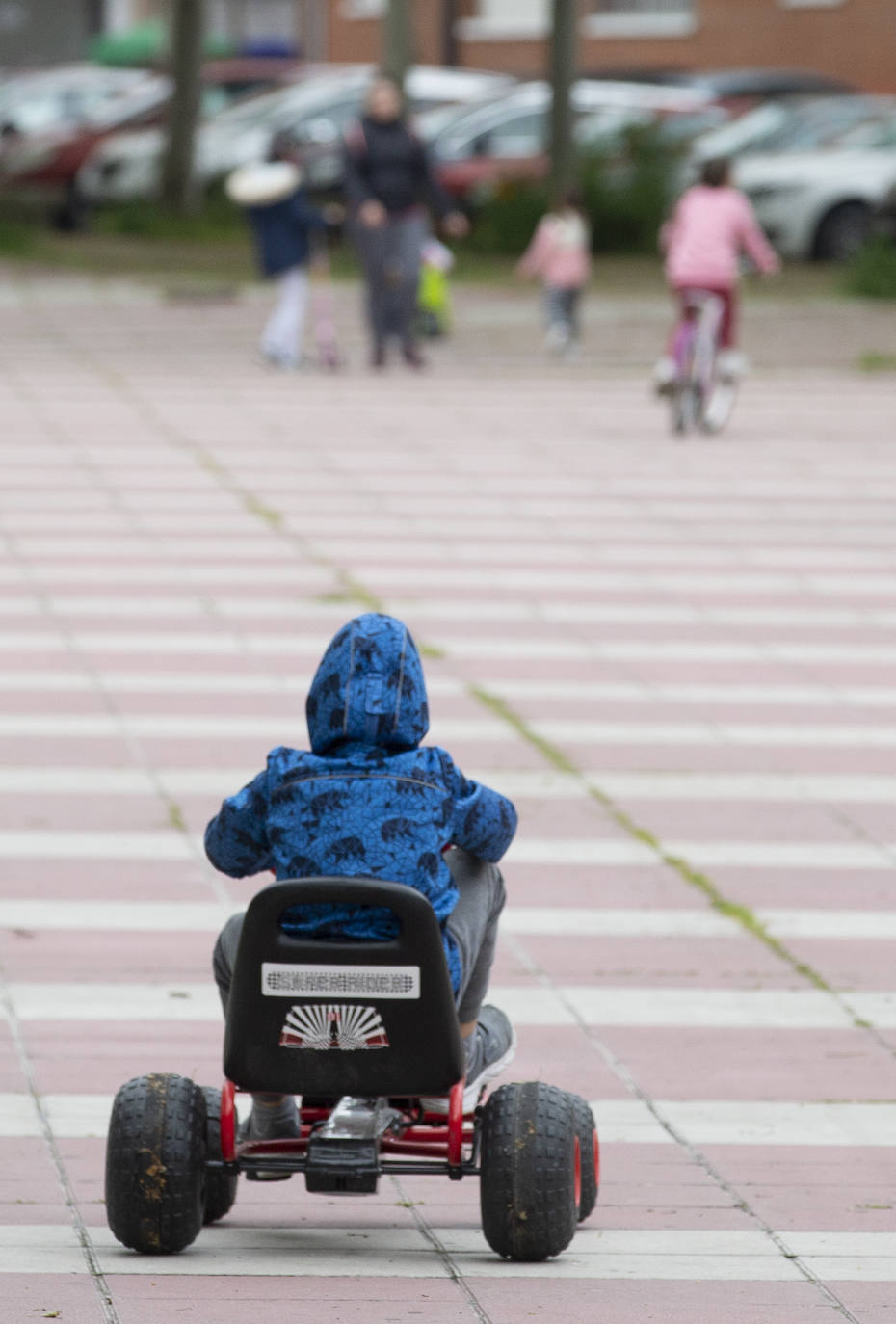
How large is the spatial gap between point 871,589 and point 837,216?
62.5 feet

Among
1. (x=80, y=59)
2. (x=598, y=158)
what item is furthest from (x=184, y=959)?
(x=80, y=59)

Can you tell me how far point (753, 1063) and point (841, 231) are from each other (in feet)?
83.3

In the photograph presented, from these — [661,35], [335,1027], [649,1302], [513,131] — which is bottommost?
[661,35]

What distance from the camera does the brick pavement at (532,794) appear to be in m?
4.59

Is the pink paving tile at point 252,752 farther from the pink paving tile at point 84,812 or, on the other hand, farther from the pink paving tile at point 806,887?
the pink paving tile at point 806,887

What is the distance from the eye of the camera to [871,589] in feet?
39.4

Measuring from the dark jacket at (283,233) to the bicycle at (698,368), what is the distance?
4196mm

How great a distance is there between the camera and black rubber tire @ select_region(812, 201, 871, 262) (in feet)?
99.0

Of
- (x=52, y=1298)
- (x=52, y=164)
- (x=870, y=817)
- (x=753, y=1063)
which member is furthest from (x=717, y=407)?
(x=52, y=164)

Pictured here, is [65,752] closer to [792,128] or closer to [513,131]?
[792,128]

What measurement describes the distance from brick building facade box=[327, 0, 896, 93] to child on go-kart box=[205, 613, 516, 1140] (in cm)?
4046

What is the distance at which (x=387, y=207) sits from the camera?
20578 millimetres

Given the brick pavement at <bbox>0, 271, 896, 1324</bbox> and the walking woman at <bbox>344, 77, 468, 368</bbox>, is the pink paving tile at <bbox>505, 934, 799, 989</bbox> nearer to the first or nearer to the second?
the brick pavement at <bbox>0, 271, 896, 1324</bbox>

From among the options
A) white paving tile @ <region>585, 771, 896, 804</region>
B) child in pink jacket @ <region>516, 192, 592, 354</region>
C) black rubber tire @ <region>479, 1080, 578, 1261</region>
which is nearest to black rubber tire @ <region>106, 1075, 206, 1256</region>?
black rubber tire @ <region>479, 1080, 578, 1261</region>
